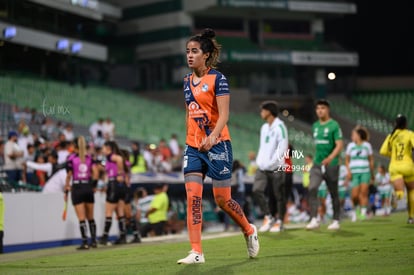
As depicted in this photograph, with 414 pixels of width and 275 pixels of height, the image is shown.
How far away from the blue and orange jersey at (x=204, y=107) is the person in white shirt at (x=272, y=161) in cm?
673

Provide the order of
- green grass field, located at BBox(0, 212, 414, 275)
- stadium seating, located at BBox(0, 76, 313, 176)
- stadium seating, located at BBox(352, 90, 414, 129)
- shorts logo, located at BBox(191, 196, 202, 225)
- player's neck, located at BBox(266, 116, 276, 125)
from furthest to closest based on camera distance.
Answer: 1. stadium seating, located at BBox(352, 90, 414, 129)
2. stadium seating, located at BBox(0, 76, 313, 176)
3. player's neck, located at BBox(266, 116, 276, 125)
4. shorts logo, located at BBox(191, 196, 202, 225)
5. green grass field, located at BBox(0, 212, 414, 275)

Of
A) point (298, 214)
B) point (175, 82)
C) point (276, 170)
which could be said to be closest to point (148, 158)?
point (298, 214)

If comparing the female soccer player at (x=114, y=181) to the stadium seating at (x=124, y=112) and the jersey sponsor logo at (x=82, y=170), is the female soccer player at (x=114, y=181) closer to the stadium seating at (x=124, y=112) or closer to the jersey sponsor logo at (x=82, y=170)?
the jersey sponsor logo at (x=82, y=170)

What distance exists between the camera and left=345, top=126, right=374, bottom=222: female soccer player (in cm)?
2350

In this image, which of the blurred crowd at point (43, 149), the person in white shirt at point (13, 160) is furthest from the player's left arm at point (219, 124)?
the person in white shirt at point (13, 160)

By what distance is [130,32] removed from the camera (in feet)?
196

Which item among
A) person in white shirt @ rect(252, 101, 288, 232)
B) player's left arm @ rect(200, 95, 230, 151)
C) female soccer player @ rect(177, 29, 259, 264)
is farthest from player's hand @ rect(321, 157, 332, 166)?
player's left arm @ rect(200, 95, 230, 151)

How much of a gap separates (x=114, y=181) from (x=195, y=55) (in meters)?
9.59

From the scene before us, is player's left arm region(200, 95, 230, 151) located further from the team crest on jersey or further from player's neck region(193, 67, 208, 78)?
player's neck region(193, 67, 208, 78)

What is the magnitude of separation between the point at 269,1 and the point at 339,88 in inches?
315

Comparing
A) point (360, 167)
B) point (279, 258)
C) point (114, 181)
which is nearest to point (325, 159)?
point (114, 181)

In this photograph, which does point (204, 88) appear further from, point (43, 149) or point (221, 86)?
point (43, 149)

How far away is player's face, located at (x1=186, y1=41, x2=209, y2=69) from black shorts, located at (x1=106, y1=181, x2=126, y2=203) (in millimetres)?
9558

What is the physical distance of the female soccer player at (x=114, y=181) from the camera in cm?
2028
